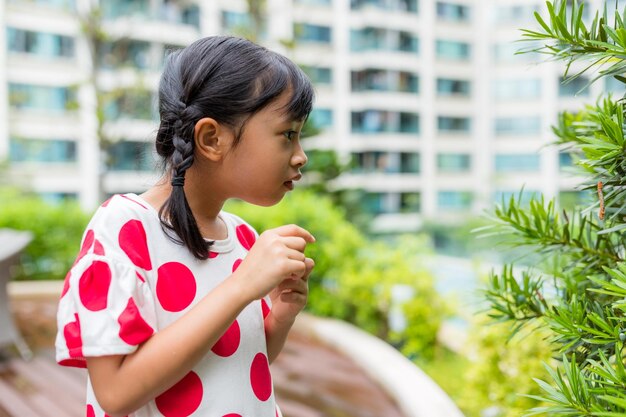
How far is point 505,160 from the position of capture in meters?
25.6

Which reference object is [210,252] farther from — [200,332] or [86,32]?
[86,32]

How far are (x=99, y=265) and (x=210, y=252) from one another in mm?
161

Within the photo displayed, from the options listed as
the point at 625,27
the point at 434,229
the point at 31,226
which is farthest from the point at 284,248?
the point at 434,229

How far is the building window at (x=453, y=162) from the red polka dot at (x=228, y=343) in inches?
1021

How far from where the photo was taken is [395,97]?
24266 millimetres

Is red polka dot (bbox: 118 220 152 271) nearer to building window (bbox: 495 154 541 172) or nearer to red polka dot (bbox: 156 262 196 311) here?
red polka dot (bbox: 156 262 196 311)

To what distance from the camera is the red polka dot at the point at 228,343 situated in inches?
28.9

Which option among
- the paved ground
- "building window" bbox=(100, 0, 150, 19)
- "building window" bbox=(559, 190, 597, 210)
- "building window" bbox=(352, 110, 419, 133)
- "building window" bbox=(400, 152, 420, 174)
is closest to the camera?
"building window" bbox=(559, 190, 597, 210)

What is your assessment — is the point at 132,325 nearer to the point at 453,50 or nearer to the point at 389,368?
the point at 389,368

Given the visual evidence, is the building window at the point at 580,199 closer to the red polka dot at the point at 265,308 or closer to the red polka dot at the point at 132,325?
the red polka dot at the point at 265,308

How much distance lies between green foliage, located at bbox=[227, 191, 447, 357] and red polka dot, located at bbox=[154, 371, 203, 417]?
109 inches

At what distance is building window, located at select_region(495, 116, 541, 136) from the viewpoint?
24.6 meters

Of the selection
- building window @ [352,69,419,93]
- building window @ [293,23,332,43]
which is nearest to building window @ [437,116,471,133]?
building window @ [352,69,419,93]

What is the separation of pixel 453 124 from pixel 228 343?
26.6 m
